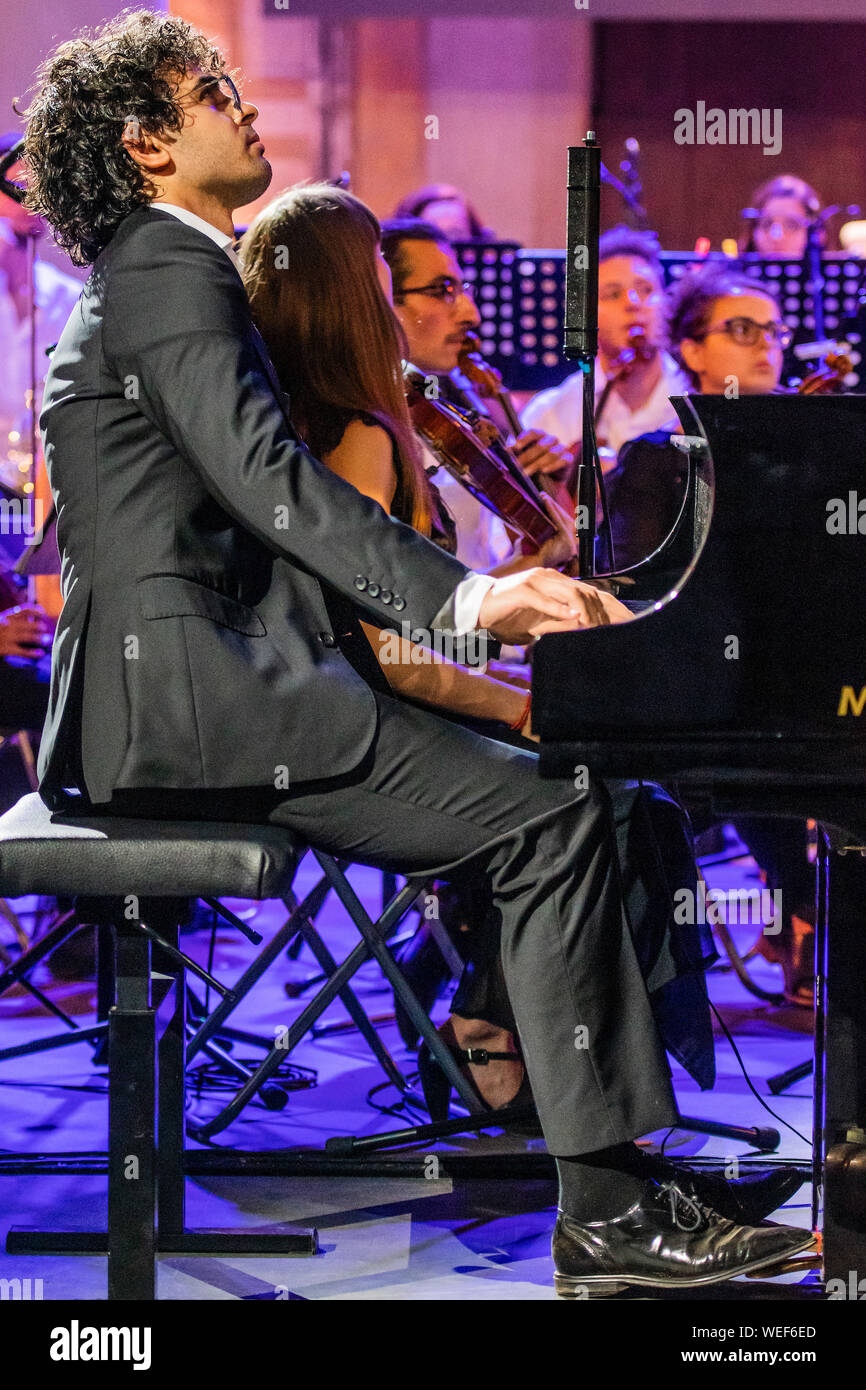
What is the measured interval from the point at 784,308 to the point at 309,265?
2346 millimetres

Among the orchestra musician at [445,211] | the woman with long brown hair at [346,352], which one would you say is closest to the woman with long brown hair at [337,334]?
the woman with long brown hair at [346,352]

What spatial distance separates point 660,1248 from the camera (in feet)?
6.45

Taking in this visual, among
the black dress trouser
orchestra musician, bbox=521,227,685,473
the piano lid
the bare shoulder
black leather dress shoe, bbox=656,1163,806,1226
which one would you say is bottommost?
black leather dress shoe, bbox=656,1163,806,1226

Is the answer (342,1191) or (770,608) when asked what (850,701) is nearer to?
(770,608)

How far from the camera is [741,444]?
178 centimetres

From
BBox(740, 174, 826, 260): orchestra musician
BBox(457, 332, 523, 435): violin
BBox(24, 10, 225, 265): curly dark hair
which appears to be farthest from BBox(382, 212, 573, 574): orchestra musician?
BBox(740, 174, 826, 260): orchestra musician

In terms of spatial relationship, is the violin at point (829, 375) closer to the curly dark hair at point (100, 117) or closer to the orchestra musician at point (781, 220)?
the orchestra musician at point (781, 220)

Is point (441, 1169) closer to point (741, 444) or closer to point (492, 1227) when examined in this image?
point (492, 1227)

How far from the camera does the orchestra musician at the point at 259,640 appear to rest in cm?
194

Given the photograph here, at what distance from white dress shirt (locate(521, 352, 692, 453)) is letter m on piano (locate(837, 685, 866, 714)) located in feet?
10.7

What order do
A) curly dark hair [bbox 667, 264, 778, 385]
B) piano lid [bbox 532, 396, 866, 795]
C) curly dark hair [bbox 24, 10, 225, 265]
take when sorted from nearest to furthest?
piano lid [bbox 532, 396, 866, 795] → curly dark hair [bbox 24, 10, 225, 265] → curly dark hair [bbox 667, 264, 778, 385]

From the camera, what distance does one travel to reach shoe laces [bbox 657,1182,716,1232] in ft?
6.50

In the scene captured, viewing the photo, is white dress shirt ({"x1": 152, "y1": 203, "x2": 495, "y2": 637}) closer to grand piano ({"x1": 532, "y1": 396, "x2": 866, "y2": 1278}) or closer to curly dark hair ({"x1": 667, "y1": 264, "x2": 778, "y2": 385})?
grand piano ({"x1": 532, "y1": 396, "x2": 866, "y2": 1278})

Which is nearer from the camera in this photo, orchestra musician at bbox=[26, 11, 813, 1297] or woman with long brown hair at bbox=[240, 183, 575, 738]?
orchestra musician at bbox=[26, 11, 813, 1297]
